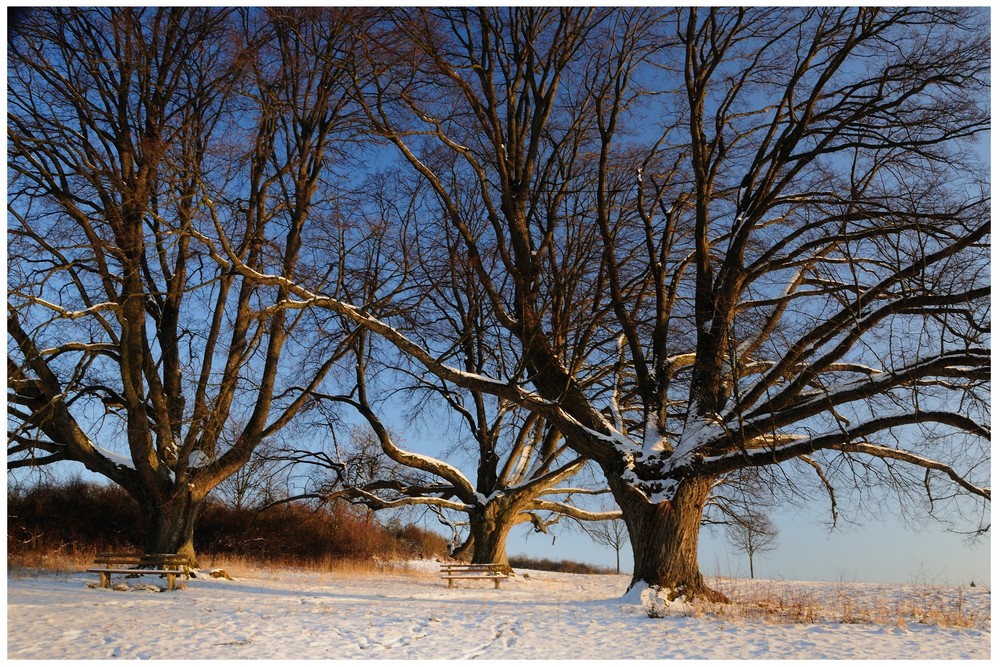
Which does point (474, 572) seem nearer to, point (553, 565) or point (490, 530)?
point (490, 530)

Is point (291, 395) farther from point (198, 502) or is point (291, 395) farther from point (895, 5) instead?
point (895, 5)

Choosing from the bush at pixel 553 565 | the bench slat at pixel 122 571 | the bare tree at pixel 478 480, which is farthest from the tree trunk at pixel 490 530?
the bush at pixel 553 565


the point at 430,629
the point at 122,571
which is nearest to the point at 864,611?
the point at 430,629

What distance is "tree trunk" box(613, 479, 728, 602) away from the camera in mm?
11562

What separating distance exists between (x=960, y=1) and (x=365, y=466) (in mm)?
15816

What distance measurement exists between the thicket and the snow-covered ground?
857cm

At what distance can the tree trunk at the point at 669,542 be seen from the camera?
11.6m

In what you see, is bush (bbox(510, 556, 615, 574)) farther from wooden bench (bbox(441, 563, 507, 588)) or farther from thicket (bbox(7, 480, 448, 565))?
wooden bench (bbox(441, 563, 507, 588))

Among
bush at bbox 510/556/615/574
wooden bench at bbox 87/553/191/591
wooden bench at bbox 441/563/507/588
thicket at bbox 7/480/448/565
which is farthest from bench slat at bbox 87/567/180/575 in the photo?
bush at bbox 510/556/615/574

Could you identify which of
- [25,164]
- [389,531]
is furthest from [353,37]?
[389,531]

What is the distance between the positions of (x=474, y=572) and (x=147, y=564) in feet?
20.8

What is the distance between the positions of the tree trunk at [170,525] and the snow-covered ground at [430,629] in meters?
2.71

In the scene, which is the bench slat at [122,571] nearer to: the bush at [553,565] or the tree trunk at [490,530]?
the tree trunk at [490,530]

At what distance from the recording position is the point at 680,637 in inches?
331
